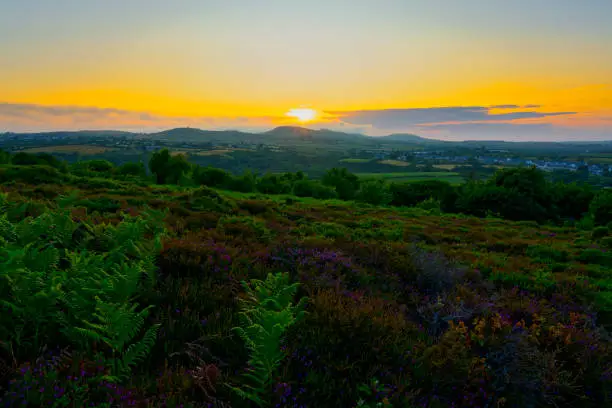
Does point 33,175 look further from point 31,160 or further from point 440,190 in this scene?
point 440,190

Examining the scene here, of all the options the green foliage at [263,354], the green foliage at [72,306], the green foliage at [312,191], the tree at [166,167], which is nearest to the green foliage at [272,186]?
the green foliage at [312,191]

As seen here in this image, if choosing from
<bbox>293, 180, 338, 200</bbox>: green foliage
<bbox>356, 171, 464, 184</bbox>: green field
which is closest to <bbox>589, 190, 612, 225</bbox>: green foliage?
<bbox>293, 180, 338, 200</bbox>: green foliage

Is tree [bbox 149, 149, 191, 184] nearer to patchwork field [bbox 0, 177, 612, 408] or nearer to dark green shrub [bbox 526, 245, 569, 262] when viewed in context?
dark green shrub [bbox 526, 245, 569, 262]

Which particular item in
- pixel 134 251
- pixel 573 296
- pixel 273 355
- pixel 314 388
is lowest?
pixel 573 296

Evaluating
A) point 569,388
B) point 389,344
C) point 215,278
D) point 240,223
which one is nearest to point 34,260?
point 215,278

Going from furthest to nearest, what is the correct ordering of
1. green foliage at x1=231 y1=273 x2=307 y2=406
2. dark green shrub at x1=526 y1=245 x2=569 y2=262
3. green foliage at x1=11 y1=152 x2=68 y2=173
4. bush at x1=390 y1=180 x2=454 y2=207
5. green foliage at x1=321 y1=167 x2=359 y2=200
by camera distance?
green foliage at x1=321 y1=167 x2=359 y2=200, bush at x1=390 y1=180 x2=454 y2=207, green foliage at x1=11 y1=152 x2=68 y2=173, dark green shrub at x1=526 y1=245 x2=569 y2=262, green foliage at x1=231 y1=273 x2=307 y2=406

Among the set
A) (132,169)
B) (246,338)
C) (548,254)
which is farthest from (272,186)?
(246,338)

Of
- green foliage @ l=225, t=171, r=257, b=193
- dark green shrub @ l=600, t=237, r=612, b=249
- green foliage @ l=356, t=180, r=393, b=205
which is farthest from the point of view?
green foliage @ l=225, t=171, r=257, b=193

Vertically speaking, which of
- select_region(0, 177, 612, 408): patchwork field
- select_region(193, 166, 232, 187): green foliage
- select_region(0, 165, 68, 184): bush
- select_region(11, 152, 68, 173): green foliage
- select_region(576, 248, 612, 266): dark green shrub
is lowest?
select_region(576, 248, 612, 266): dark green shrub

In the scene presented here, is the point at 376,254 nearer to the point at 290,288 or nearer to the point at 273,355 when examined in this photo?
the point at 290,288

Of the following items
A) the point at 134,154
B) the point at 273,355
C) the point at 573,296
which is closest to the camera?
the point at 273,355

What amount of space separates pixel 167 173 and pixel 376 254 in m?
71.1

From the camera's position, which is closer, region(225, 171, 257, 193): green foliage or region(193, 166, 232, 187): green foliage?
region(225, 171, 257, 193): green foliage

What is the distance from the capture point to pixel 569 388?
4449 millimetres
